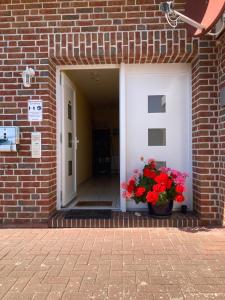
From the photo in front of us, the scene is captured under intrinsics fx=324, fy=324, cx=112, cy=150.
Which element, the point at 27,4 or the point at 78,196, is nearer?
the point at 27,4

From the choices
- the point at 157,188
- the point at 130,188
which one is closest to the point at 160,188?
the point at 157,188

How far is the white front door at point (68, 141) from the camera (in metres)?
5.42

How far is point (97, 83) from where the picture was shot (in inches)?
300

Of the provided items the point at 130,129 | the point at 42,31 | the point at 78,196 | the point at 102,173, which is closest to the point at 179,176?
the point at 130,129

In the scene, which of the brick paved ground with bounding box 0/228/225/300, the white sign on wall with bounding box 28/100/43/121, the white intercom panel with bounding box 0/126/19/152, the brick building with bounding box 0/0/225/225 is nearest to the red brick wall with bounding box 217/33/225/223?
the brick building with bounding box 0/0/225/225

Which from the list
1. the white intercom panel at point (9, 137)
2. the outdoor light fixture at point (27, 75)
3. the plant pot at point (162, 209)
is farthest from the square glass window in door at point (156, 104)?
the white intercom panel at point (9, 137)

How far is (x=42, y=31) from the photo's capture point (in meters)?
4.79

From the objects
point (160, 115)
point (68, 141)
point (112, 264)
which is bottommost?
point (112, 264)

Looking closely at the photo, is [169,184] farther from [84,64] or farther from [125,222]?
[84,64]

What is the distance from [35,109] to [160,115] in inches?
76.8

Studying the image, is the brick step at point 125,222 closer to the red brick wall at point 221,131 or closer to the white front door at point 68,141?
the red brick wall at point 221,131

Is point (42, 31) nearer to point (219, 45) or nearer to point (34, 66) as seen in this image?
point (34, 66)

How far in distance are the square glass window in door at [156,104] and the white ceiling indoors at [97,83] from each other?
4.09ft

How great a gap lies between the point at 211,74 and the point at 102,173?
29.6ft
